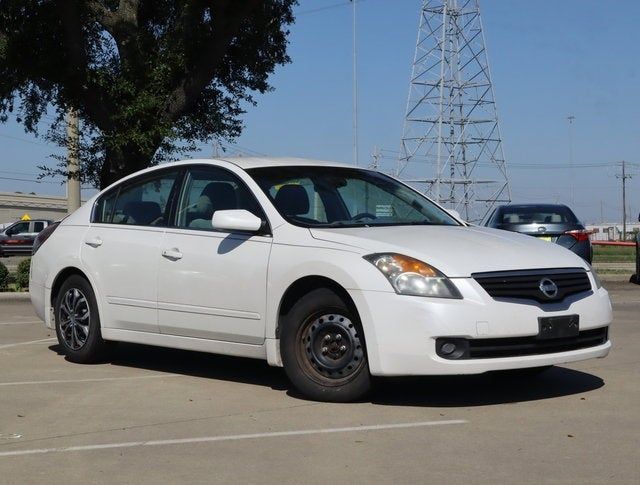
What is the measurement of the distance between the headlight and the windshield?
2.77 ft

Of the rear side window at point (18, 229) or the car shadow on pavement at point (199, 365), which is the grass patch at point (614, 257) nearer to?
the car shadow on pavement at point (199, 365)

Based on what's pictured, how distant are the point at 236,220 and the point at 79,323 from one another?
2291mm

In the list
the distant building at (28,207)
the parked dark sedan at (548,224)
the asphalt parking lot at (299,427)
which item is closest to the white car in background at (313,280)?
the asphalt parking lot at (299,427)

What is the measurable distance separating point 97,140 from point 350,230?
15120mm

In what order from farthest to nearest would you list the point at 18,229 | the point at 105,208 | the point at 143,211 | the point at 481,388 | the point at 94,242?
the point at 18,229, the point at 105,208, the point at 94,242, the point at 143,211, the point at 481,388

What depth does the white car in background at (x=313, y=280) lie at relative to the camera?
692 centimetres

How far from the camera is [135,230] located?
8.87 meters

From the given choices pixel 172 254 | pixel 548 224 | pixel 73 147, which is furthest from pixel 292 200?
pixel 73 147

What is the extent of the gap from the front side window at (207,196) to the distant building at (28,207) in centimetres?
8236

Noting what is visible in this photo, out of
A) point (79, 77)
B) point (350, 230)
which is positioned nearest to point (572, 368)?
point (350, 230)

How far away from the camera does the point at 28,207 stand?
94.8 meters

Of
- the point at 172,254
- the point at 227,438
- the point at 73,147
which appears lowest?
the point at 227,438

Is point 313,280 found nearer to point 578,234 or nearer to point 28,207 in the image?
point 578,234

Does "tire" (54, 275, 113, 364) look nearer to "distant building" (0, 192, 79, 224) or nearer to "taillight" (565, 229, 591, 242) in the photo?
"taillight" (565, 229, 591, 242)
